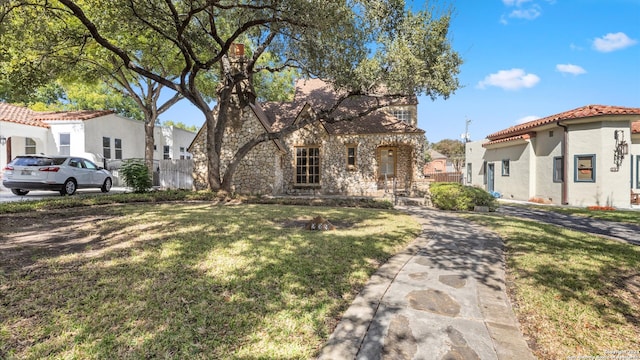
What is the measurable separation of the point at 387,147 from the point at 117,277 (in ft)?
53.1

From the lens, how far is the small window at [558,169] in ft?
49.4

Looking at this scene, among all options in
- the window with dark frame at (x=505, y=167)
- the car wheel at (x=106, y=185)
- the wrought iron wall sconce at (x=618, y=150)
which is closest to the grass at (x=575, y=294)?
the wrought iron wall sconce at (x=618, y=150)

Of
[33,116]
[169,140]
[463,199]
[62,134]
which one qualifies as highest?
[33,116]

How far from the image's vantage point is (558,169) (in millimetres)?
15312

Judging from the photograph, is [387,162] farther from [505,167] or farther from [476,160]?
[476,160]

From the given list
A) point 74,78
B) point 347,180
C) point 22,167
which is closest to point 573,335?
point 347,180

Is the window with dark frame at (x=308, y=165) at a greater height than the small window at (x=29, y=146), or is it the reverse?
the small window at (x=29, y=146)

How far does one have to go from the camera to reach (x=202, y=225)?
6836 mm

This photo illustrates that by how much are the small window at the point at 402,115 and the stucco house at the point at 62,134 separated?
65.8 ft

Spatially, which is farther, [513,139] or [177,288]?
[513,139]

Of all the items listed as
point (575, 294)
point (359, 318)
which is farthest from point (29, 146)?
point (575, 294)

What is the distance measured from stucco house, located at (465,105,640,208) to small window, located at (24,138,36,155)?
1209 inches

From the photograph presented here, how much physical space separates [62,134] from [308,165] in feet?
53.7

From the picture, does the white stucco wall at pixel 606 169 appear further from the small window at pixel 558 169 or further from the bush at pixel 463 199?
the bush at pixel 463 199
